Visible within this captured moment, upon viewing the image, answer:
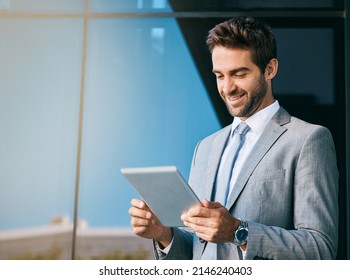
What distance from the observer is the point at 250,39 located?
264 cm

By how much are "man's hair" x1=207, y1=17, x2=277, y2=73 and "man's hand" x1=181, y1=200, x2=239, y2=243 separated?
2.90ft

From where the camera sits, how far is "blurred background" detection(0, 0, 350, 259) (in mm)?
3342

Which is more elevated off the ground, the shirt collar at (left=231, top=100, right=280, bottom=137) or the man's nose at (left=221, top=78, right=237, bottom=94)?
the man's nose at (left=221, top=78, right=237, bottom=94)

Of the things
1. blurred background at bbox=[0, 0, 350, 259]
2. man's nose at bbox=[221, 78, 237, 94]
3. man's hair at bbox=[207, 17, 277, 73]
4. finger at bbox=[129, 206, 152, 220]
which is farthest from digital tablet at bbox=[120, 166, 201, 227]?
blurred background at bbox=[0, 0, 350, 259]

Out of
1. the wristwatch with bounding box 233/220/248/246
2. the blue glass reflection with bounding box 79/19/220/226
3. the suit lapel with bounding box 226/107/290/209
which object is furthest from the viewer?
the blue glass reflection with bounding box 79/19/220/226

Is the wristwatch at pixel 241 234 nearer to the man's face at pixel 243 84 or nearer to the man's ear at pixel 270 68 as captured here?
the man's face at pixel 243 84

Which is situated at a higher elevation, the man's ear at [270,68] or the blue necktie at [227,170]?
the man's ear at [270,68]

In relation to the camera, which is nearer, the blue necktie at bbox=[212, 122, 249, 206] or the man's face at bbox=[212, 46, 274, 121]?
the blue necktie at bbox=[212, 122, 249, 206]

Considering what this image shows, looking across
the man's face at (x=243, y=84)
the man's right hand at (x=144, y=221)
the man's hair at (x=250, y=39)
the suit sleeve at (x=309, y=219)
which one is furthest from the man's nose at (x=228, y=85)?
the man's right hand at (x=144, y=221)

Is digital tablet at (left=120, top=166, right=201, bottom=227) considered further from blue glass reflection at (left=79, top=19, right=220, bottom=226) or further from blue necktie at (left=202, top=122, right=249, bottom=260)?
blue glass reflection at (left=79, top=19, right=220, bottom=226)

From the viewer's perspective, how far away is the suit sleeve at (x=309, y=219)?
2.19m
